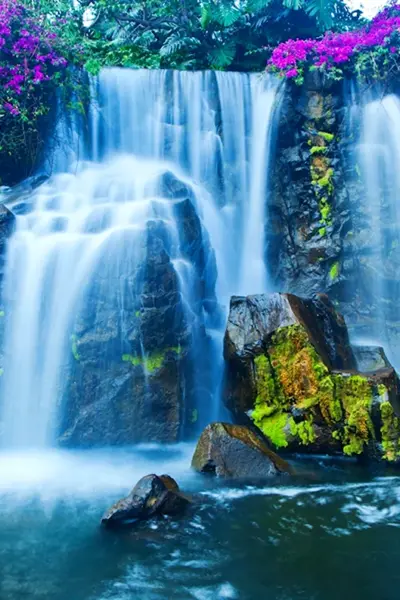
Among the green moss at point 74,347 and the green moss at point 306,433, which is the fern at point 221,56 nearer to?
the green moss at point 74,347

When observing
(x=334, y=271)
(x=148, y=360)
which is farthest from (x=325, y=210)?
(x=148, y=360)

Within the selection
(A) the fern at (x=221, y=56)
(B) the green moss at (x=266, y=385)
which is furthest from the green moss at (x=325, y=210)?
(A) the fern at (x=221, y=56)

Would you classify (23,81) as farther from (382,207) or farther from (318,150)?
(382,207)

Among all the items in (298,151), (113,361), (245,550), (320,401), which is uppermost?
(298,151)

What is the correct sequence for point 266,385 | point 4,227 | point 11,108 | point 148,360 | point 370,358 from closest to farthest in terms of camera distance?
point 266,385
point 148,360
point 4,227
point 370,358
point 11,108

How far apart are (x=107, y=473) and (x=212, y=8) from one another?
1272 cm

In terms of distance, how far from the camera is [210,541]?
4613 millimetres

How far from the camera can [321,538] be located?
4.62 meters

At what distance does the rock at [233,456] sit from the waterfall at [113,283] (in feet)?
4.67

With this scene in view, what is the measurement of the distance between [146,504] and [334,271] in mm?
7639

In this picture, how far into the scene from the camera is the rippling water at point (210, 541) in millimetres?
3918

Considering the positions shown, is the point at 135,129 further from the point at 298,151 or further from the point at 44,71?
the point at 298,151

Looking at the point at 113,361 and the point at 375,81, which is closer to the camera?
the point at 113,361

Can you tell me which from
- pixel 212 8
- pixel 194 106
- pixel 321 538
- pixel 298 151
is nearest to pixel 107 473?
pixel 321 538
